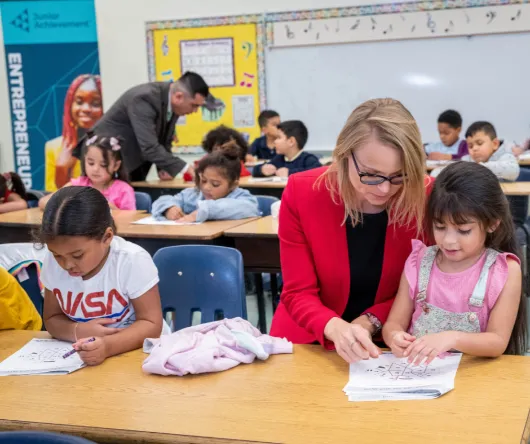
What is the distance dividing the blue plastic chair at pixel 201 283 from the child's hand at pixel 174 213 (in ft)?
4.49

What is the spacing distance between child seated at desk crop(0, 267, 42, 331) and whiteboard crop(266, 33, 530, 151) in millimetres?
4791

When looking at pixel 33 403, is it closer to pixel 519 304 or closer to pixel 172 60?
pixel 519 304

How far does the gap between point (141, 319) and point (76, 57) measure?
6.24 meters

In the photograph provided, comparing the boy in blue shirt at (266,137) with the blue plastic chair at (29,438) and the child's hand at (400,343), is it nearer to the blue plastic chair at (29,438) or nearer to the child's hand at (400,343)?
the child's hand at (400,343)

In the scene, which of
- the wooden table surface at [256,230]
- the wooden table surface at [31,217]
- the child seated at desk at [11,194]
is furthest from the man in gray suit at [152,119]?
the wooden table surface at [256,230]

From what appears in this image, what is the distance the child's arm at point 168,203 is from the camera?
378cm

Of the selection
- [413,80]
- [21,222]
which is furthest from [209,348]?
[413,80]

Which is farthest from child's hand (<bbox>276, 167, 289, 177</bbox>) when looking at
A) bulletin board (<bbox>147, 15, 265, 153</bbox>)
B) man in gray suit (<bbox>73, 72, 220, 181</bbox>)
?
bulletin board (<bbox>147, 15, 265, 153</bbox>)

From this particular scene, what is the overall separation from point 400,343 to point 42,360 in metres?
0.82

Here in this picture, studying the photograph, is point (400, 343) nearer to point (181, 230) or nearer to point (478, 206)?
point (478, 206)

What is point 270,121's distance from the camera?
267 inches

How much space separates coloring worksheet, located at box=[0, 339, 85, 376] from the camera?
5.37 ft

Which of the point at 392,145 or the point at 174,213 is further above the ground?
the point at 392,145

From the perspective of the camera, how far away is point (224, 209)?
362 cm
